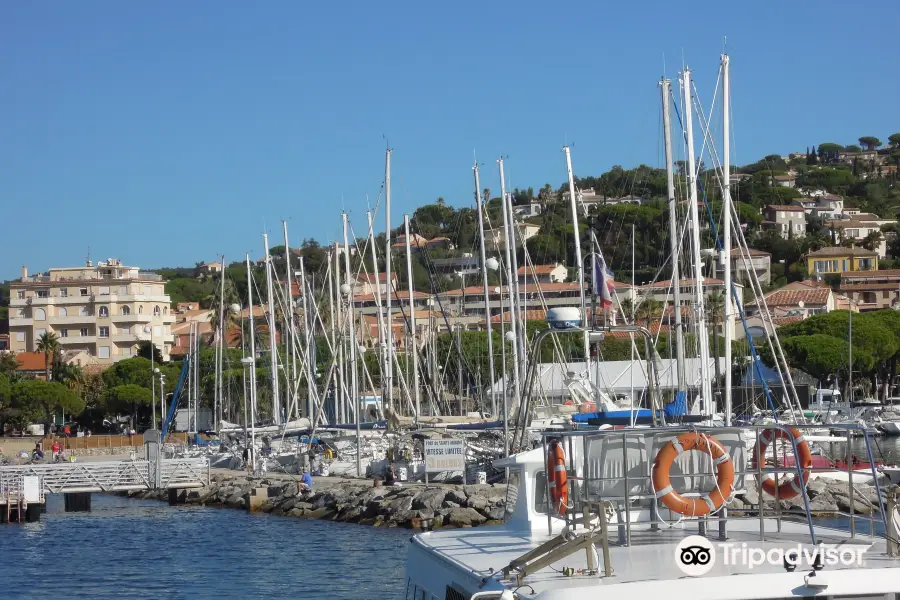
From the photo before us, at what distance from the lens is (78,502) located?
44.7 m

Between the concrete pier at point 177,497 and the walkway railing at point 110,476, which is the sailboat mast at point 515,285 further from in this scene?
the concrete pier at point 177,497

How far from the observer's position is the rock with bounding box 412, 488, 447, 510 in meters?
35.7

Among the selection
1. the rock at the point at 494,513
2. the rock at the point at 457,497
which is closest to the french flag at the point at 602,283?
the rock at the point at 494,513

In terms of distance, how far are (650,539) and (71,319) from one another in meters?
127

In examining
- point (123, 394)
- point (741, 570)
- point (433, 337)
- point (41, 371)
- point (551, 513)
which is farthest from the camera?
point (41, 371)

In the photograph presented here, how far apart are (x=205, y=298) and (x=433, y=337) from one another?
5195 inches

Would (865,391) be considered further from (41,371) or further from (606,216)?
(606,216)

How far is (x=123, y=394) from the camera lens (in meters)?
96.9

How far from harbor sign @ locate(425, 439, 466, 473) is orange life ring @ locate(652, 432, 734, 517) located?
29593 mm

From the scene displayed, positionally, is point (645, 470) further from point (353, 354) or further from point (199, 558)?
point (353, 354)

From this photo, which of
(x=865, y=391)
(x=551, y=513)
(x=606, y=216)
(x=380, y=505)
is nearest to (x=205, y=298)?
(x=606, y=216)

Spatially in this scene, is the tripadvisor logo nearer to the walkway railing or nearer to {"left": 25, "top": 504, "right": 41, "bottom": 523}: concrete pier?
{"left": 25, "top": 504, "right": 41, "bottom": 523}: concrete pier

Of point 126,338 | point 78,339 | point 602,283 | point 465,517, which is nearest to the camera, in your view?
point 602,283

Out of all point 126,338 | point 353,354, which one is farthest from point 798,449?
point 126,338
